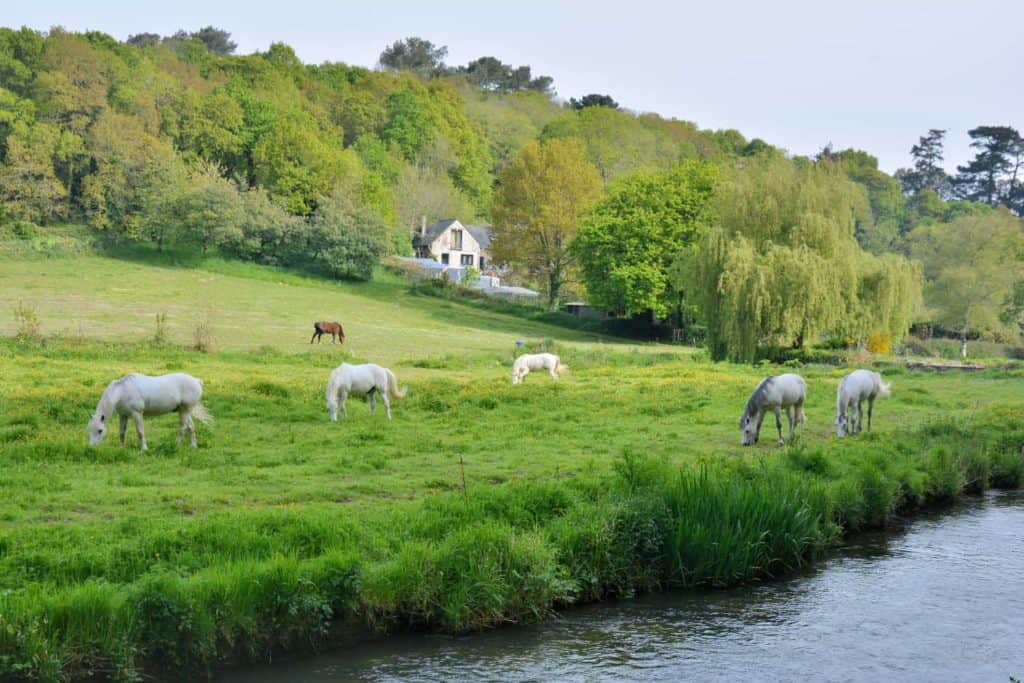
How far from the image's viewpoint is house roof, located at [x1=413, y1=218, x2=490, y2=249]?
379 ft

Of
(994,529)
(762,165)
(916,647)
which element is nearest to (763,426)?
(994,529)

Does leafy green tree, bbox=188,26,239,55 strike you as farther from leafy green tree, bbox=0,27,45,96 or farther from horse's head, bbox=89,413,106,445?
horse's head, bbox=89,413,106,445

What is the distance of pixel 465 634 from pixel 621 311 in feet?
230

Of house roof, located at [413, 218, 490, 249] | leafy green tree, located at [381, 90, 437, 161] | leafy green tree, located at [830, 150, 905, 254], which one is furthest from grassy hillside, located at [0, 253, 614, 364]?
leafy green tree, located at [830, 150, 905, 254]

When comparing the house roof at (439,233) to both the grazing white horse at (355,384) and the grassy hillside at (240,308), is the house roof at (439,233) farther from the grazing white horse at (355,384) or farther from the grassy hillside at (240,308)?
the grazing white horse at (355,384)

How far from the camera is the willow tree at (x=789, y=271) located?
4934 cm

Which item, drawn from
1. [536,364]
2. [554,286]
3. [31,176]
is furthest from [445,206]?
[536,364]

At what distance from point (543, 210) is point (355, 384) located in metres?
64.6

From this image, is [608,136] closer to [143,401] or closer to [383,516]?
[143,401]

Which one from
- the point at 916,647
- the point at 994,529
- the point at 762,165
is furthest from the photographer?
the point at 762,165

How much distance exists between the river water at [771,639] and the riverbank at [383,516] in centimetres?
44

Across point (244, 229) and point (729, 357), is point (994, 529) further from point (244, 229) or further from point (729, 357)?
point (244, 229)

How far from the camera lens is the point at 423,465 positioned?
18750 millimetres

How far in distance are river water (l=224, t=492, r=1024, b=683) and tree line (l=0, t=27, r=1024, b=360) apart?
116ft
